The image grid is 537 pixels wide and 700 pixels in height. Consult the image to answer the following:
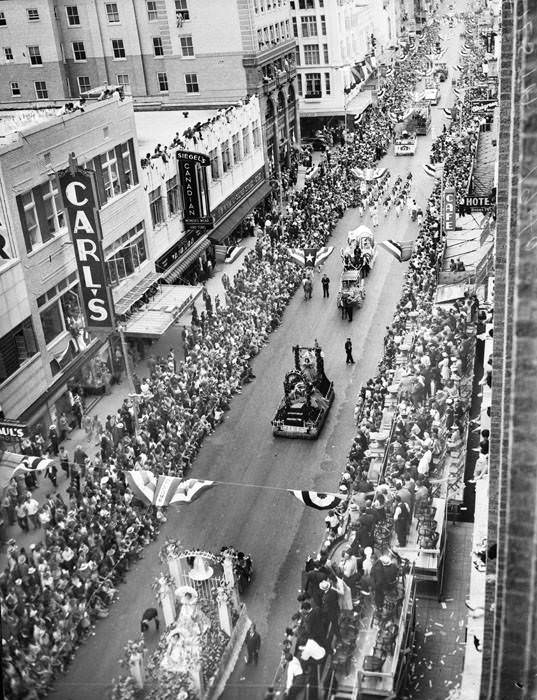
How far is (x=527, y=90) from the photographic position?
33.7 ft

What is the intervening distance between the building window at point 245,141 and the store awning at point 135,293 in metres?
17.0

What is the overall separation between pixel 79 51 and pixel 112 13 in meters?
3.55

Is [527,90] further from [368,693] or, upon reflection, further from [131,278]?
[131,278]

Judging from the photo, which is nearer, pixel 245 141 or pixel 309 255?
pixel 309 255

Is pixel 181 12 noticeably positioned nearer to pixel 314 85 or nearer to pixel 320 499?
pixel 314 85

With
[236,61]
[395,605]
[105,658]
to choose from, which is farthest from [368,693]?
[236,61]

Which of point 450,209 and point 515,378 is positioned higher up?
point 515,378

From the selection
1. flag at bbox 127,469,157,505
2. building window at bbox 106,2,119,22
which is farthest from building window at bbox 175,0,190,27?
flag at bbox 127,469,157,505

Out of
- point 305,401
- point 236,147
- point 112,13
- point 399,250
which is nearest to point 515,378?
point 305,401

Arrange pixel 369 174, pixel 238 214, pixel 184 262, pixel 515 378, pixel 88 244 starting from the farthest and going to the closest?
1. pixel 369 174
2. pixel 238 214
3. pixel 184 262
4. pixel 88 244
5. pixel 515 378

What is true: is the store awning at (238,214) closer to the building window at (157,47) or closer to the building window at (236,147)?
the building window at (236,147)

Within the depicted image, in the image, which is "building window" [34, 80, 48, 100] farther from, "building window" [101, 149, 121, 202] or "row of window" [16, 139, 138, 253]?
"building window" [101, 149, 121, 202]

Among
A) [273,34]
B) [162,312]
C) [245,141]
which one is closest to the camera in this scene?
[162,312]

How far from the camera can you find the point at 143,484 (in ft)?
68.7
